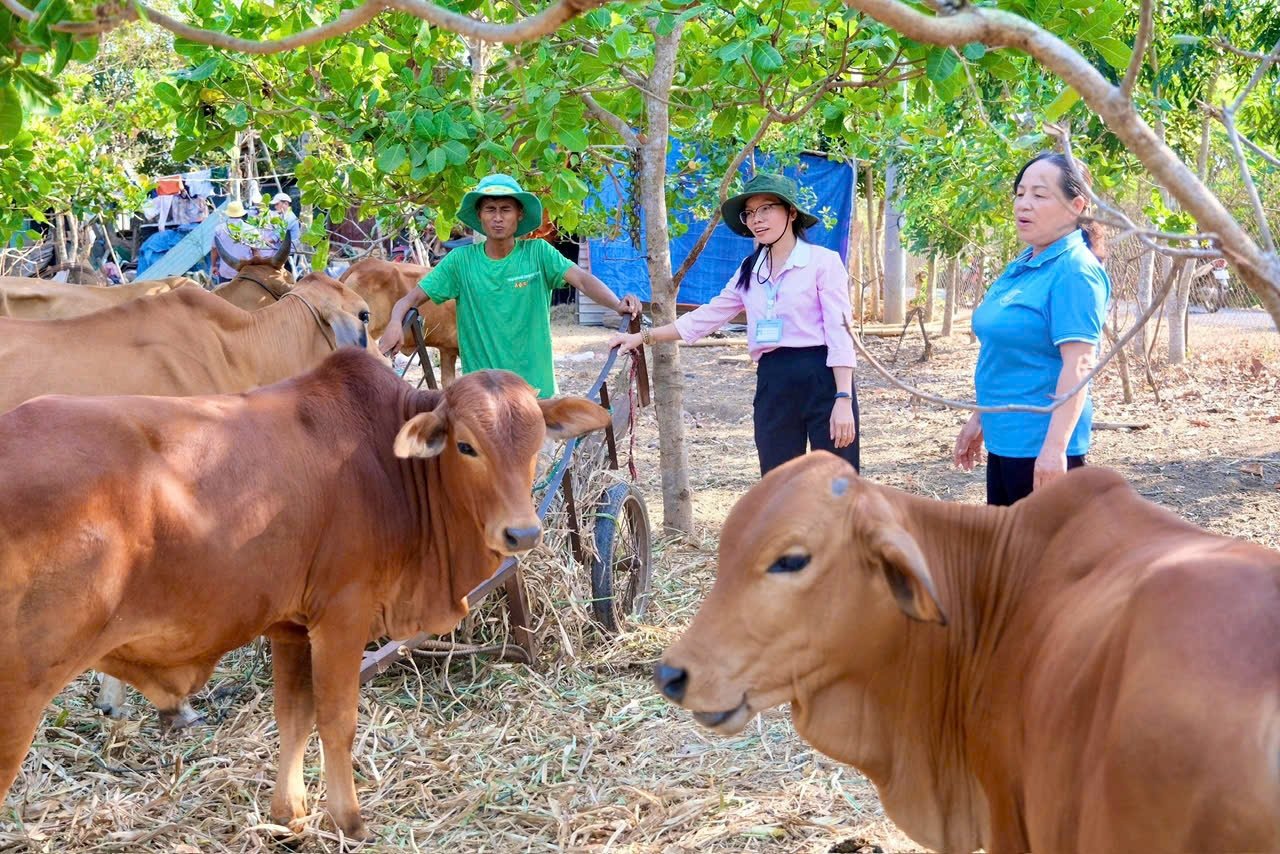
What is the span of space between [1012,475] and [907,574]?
A: 72.7 inches

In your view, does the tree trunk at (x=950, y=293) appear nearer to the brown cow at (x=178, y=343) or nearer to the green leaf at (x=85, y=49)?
the brown cow at (x=178, y=343)

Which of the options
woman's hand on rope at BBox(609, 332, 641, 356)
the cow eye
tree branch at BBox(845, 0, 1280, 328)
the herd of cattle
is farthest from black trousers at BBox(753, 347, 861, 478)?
tree branch at BBox(845, 0, 1280, 328)

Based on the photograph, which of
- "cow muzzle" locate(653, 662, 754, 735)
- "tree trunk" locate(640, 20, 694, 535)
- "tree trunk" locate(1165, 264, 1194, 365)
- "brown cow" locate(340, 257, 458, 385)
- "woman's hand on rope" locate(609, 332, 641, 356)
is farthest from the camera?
"tree trunk" locate(1165, 264, 1194, 365)

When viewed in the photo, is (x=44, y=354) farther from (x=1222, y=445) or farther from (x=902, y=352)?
(x=902, y=352)

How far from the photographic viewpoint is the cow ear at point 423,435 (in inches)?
152

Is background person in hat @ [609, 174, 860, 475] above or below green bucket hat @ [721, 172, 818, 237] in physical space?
below

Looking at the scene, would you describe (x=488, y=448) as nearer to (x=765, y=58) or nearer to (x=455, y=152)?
(x=455, y=152)

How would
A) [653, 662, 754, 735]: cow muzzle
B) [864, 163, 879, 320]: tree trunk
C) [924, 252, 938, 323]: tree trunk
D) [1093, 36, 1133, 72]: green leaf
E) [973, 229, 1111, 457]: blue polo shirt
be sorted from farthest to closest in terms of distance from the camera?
1. [924, 252, 938, 323]: tree trunk
2. [864, 163, 879, 320]: tree trunk
3. [973, 229, 1111, 457]: blue polo shirt
4. [1093, 36, 1133, 72]: green leaf
5. [653, 662, 754, 735]: cow muzzle

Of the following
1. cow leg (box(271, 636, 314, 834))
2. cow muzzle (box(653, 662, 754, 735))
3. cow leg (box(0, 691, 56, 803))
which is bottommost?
cow leg (box(271, 636, 314, 834))

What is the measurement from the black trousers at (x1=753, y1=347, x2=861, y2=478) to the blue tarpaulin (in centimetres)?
1106

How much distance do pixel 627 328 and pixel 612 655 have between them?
154 centimetres

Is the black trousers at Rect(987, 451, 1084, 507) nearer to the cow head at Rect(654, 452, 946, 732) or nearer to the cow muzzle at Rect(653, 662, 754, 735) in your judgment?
the cow head at Rect(654, 452, 946, 732)

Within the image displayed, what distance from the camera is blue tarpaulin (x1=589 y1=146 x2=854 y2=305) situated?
17.3m

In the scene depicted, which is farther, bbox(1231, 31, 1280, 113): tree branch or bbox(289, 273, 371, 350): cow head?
bbox(289, 273, 371, 350): cow head
